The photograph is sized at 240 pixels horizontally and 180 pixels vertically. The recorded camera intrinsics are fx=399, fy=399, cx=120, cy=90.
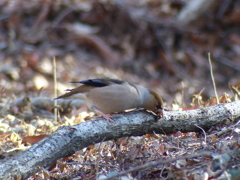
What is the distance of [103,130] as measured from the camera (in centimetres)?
410

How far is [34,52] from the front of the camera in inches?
415

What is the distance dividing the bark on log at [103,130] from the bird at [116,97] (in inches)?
7.3

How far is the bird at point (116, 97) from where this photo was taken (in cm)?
469

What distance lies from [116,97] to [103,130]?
2.31 feet

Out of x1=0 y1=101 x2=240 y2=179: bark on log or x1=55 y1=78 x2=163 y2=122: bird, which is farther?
x1=55 y1=78 x2=163 y2=122: bird

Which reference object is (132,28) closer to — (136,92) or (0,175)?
(136,92)

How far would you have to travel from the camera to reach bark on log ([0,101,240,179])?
11.8 feet

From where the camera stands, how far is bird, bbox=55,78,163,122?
469cm

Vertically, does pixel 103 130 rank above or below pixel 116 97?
below

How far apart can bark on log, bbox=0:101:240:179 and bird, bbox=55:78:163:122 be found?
0.61 ft

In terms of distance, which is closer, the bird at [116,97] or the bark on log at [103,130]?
the bark on log at [103,130]

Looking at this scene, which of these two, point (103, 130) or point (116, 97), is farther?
point (116, 97)

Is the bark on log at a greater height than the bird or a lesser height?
lesser

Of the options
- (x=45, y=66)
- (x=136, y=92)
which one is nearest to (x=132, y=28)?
(x=45, y=66)
